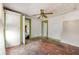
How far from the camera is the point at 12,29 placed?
143 cm

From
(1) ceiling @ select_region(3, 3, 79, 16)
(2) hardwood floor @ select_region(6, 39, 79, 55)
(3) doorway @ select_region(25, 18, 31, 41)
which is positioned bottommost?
(2) hardwood floor @ select_region(6, 39, 79, 55)

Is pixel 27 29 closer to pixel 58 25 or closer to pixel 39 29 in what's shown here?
pixel 39 29

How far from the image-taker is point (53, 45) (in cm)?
165

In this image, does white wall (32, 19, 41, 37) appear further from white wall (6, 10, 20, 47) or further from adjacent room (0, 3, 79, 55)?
white wall (6, 10, 20, 47)

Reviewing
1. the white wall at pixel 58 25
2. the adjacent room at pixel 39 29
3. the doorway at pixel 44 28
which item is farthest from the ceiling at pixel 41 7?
the doorway at pixel 44 28

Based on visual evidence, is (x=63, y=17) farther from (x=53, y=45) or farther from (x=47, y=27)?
(x=53, y=45)

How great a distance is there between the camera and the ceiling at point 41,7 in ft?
4.51

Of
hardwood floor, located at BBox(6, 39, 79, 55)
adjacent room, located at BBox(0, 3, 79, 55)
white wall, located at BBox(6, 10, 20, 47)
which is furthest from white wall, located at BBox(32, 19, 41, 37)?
white wall, located at BBox(6, 10, 20, 47)

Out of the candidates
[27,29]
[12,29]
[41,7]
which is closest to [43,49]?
[27,29]

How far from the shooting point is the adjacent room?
4.51ft

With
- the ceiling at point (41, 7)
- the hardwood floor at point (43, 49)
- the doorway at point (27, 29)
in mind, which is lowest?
the hardwood floor at point (43, 49)

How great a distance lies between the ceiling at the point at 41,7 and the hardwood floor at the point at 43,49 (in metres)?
0.62

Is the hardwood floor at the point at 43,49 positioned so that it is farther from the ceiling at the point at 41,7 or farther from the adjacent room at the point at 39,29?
the ceiling at the point at 41,7

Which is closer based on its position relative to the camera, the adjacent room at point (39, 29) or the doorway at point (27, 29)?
the adjacent room at point (39, 29)
